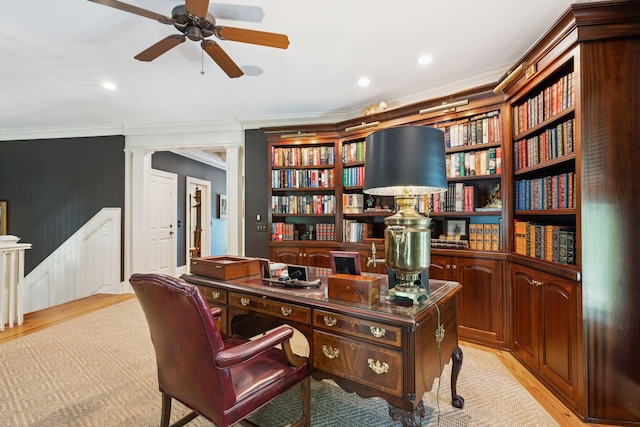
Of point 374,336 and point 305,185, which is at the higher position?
point 305,185

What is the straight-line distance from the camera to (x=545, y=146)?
2.15m

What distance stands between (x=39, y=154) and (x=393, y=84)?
222 inches

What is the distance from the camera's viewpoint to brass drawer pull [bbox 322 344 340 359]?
138 cm

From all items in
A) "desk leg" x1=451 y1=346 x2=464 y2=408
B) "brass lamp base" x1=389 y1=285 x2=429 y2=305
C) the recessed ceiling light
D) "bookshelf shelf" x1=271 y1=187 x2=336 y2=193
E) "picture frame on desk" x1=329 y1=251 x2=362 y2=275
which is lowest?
"desk leg" x1=451 y1=346 x2=464 y2=408

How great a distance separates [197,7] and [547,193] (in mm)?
2546

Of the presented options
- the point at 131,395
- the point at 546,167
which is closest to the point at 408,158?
the point at 546,167

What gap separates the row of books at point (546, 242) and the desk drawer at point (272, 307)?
5.41ft

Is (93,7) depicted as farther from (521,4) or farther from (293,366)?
(521,4)

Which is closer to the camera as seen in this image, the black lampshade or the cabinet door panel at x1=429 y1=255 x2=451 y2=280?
the black lampshade

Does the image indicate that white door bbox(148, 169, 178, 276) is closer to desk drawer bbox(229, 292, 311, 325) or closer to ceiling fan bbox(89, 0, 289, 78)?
ceiling fan bbox(89, 0, 289, 78)

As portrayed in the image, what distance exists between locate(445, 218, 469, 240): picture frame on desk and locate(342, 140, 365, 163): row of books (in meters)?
1.19

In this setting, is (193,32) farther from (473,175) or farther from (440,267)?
(440,267)

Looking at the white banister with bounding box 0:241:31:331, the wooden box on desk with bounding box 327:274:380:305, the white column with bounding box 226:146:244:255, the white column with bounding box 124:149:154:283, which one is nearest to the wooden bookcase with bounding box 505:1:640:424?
the wooden box on desk with bounding box 327:274:380:305

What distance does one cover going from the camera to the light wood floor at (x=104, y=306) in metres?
1.78
